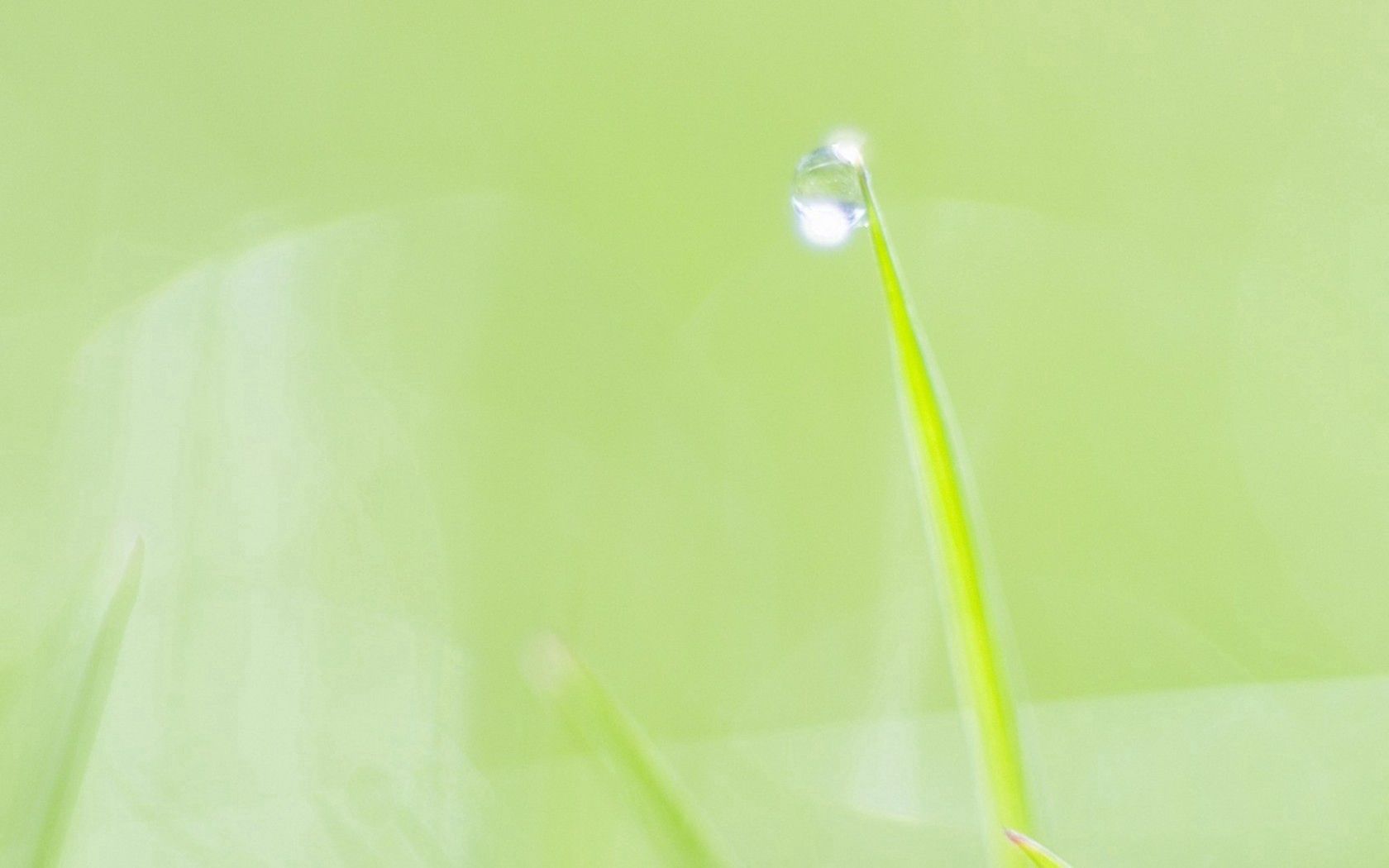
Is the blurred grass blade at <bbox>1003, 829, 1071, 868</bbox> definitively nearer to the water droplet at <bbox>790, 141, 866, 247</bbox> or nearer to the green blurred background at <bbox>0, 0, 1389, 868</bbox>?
the water droplet at <bbox>790, 141, 866, 247</bbox>

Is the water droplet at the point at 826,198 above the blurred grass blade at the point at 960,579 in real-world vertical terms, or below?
above

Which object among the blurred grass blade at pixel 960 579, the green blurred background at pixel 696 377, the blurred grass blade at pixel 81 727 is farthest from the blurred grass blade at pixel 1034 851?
the green blurred background at pixel 696 377

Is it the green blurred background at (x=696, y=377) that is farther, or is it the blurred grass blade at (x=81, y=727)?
the green blurred background at (x=696, y=377)

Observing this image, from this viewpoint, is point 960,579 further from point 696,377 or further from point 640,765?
point 696,377

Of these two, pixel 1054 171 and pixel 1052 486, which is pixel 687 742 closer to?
pixel 1052 486

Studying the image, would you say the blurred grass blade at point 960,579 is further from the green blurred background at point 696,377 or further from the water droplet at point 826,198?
the green blurred background at point 696,377

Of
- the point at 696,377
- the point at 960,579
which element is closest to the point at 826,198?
the point at 960,579

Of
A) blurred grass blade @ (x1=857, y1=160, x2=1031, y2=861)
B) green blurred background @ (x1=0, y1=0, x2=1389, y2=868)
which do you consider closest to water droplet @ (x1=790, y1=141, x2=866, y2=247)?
blurred grass blade @ (x1=857, y1=160, x2=1031, y2=861)

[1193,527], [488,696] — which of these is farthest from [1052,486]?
[488,696]
